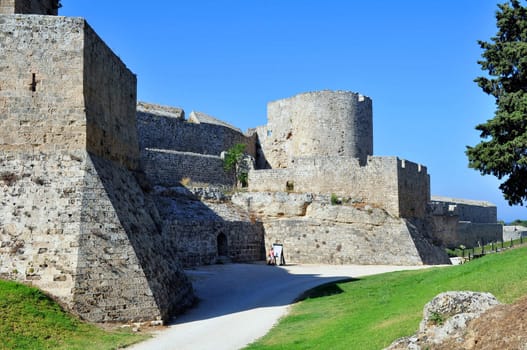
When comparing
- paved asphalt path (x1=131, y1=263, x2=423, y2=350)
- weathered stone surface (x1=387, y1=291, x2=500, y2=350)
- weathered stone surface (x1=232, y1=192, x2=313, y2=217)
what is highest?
weathered stone surface (x1=232, y1=192, x2=313, y2=217)

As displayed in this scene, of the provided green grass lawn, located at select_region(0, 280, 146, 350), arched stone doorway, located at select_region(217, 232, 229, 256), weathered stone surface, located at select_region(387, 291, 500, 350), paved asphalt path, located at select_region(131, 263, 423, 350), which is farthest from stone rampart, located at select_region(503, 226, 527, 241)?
weathered stone surface, located at select_region(387, 291, 500, 350)

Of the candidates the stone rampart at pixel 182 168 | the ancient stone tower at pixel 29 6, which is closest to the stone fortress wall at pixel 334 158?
the stone rampart at pixel 182 168

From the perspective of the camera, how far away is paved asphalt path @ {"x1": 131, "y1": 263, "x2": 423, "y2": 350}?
10.6m

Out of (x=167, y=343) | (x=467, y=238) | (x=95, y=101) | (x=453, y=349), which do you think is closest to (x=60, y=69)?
(x=95, y=101)

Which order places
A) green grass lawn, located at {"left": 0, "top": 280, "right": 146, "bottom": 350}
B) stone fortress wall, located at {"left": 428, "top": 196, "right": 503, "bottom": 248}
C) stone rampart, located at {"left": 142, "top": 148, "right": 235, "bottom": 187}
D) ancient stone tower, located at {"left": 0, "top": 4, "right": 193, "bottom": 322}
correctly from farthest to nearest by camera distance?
stone fortress wall, located at {"left": 428, "top": 196, "right": 503, "bottom": 248} < stone rampart, located at {"left": 142, "top": 148, "right": 235, "bottom": 187} < ancient stone tower, located at {"left": 0, "top": 4, "right": 193, "bottom": 322} < green grass lawn, located at {"left": 0, "top": 280, "right": 146, "bottom": 350}

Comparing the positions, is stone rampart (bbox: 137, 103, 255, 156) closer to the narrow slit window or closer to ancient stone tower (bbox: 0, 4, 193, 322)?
ancient stone tower (bbox: 0, 4, 193, 322)

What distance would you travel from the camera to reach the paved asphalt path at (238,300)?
34.6 ft

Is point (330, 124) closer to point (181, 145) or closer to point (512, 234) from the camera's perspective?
point (181, 145)

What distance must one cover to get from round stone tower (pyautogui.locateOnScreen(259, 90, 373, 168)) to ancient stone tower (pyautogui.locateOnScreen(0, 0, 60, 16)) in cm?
1656

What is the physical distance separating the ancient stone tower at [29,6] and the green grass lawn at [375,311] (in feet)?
34.7

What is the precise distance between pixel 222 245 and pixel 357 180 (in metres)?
7.60

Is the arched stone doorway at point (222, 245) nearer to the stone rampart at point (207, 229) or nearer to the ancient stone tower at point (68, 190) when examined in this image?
the stone rampart at point (207, 229)

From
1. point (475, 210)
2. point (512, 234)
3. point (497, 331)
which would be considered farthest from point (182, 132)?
point (512, 234)

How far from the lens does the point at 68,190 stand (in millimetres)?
11945
